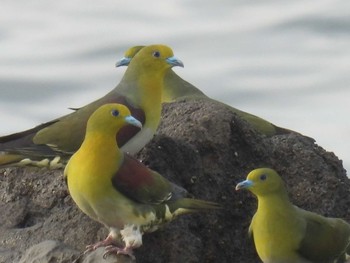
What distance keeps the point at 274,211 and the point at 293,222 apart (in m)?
0.14

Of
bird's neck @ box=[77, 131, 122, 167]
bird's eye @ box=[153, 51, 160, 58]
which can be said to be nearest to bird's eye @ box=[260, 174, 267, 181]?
bird's neck @ box=[77, 131, 122, 167]

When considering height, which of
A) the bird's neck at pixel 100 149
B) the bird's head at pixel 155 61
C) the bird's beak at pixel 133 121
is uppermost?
the bird's head at pixel 155 61

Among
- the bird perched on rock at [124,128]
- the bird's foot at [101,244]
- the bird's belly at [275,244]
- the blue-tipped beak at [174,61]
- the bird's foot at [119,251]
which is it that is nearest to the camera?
the bird's foot at [119,251]

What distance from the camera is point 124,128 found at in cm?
942

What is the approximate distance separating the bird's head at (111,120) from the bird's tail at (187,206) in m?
0.49

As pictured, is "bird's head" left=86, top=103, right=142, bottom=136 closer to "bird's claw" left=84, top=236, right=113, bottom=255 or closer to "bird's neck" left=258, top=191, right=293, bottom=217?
"bird's claw" left=84, top=236, right=113, bottom=255

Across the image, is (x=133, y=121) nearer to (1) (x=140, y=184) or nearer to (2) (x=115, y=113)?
(2) (x=115, y=113)

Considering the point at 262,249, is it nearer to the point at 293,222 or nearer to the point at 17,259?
the point at 293,222

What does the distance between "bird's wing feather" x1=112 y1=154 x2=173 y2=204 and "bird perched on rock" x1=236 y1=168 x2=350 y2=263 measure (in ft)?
2.02

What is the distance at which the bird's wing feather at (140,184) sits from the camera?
28.1 ft

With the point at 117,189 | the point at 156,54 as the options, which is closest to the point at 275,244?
the point at 117,189

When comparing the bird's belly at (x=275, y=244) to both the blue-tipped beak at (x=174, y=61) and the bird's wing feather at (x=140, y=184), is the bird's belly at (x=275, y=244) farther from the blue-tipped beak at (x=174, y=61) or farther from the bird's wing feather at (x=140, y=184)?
the blue-tipped beak at (x=174, y=61)

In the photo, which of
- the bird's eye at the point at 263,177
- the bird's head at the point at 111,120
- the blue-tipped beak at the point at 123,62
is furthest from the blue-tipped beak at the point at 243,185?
the blue-tipped beak at the point at 123,62

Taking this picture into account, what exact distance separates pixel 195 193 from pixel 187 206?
598mm
